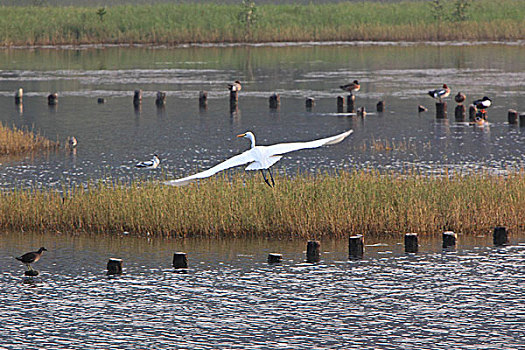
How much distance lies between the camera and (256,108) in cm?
4628

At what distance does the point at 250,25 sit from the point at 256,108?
1868 inches

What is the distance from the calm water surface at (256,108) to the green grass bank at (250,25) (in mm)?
1652

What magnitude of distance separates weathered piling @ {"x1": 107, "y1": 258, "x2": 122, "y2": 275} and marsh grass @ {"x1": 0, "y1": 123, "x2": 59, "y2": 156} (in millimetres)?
15718

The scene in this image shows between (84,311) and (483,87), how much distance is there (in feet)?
126

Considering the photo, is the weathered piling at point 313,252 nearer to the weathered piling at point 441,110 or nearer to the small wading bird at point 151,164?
the small wading bird at point 151,164

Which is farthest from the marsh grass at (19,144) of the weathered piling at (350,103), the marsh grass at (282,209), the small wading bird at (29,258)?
the small wading bird at (29,258)

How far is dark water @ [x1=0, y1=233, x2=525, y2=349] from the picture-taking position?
14312 millimetres

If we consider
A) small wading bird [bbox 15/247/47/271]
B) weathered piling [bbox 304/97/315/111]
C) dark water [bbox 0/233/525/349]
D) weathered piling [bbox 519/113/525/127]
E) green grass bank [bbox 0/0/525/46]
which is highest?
green grass bank [bbox 0/0/525/46]

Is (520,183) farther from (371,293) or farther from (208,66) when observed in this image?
(208,66)

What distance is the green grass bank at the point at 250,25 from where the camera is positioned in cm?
8356

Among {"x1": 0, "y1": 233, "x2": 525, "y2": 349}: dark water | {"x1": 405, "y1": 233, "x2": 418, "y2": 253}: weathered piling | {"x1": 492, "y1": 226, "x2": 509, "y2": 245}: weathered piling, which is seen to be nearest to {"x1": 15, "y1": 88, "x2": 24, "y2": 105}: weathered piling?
{"x1": 0, "y1": 233, "x2": 525, "y2": 349}: dark water

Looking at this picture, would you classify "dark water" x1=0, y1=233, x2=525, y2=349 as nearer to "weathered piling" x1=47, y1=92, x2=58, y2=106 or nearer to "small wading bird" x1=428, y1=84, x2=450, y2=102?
"small wading bird" x1=428, y1=84, x2=450, y2=102

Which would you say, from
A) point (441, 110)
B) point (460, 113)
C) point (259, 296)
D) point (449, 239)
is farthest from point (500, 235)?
point (441, 110)

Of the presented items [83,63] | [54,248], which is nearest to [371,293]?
[54,248]
